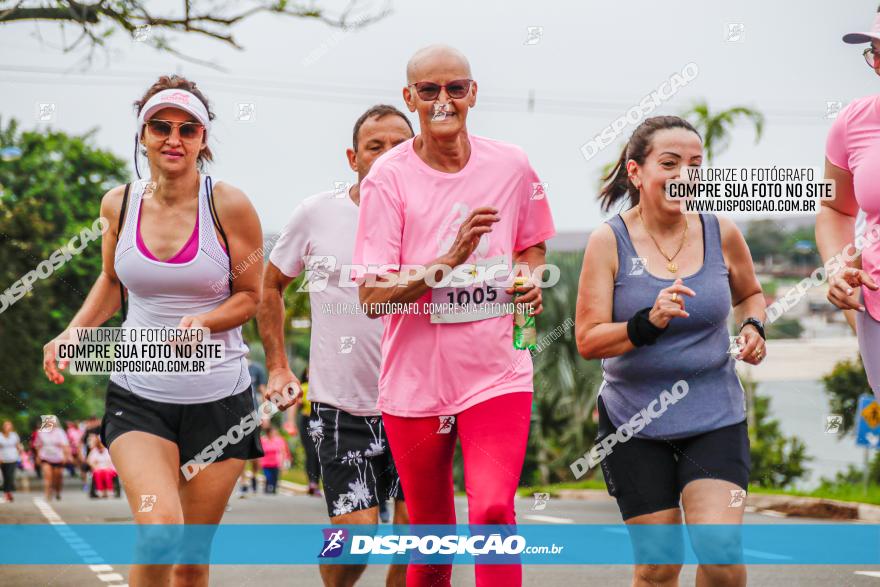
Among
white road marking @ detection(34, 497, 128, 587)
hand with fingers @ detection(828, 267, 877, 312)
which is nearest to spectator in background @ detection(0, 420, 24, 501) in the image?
white road marking @ detection(34, 497, 128, 587)

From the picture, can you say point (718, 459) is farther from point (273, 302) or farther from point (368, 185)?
point (273, 302)

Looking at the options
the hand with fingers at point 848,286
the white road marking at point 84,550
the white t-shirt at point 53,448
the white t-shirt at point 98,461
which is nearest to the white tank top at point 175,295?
the hand with fingers at point 848,286

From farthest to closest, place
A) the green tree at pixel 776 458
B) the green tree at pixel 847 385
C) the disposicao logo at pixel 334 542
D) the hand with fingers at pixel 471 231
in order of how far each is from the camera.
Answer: the green tree at pixel 847 385
the green tree at pixel 776 458
the disposicao logo at pixel 334 542
the hand with fingers at pixel 471 231

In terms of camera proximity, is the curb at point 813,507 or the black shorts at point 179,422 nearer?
the black shorts at point 179,422

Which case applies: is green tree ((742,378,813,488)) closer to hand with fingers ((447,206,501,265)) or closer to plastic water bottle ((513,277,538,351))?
plastic water bottle ((513,277,538,351))

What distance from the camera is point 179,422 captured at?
4988mm

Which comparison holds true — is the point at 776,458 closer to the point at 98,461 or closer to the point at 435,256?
the point at 98,461

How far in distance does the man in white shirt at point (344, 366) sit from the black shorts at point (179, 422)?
0.75 metres

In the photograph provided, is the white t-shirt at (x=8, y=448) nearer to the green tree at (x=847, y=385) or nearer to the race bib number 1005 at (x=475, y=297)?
the green tree at (x=847, y=385)

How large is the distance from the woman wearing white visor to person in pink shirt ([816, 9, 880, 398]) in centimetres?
224

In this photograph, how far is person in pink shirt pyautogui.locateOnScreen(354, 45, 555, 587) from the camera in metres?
4.49

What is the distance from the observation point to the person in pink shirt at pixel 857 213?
4.47 metres

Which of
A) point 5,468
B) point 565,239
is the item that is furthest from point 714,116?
point 565,239

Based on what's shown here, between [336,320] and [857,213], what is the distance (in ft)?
7.59
